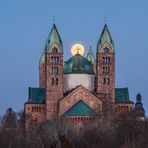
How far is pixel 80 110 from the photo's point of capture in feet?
424

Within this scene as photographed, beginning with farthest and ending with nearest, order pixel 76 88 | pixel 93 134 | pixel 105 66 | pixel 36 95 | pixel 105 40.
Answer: pixel 36 95 < pixel 105 66 < pixel 105 40 < pixel 76 88 < pixel 93 134

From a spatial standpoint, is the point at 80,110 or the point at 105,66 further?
the point at 105,66

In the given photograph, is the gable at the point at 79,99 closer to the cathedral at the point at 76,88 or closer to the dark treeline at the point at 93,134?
the cathedral at the point at 76,88

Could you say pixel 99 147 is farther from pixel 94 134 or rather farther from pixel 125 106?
pixel 125 106

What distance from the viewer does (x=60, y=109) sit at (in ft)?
429

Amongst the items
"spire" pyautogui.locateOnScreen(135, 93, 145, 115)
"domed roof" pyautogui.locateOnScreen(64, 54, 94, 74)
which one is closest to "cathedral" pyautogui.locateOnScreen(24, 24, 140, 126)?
"domed roof" pyautogui.locateOnScreen(64, 54, 94, 74)

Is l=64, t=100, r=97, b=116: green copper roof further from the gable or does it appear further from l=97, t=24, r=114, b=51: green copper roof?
l=97, t=24, r=114, b=51: green copper roof

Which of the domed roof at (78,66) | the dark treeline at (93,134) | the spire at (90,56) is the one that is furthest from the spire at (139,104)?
the dark treeline at (93,134)

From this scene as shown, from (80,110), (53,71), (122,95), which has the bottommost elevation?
(80,110)

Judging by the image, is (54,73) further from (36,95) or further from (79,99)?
(36,95)

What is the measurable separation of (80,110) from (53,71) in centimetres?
672

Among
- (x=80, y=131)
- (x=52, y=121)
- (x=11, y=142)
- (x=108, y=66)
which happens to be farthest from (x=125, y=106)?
(x=11, y=142)

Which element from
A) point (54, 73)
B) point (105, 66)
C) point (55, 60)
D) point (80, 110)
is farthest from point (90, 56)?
point (80, 110)

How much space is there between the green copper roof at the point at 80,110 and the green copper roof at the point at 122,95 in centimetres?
587
